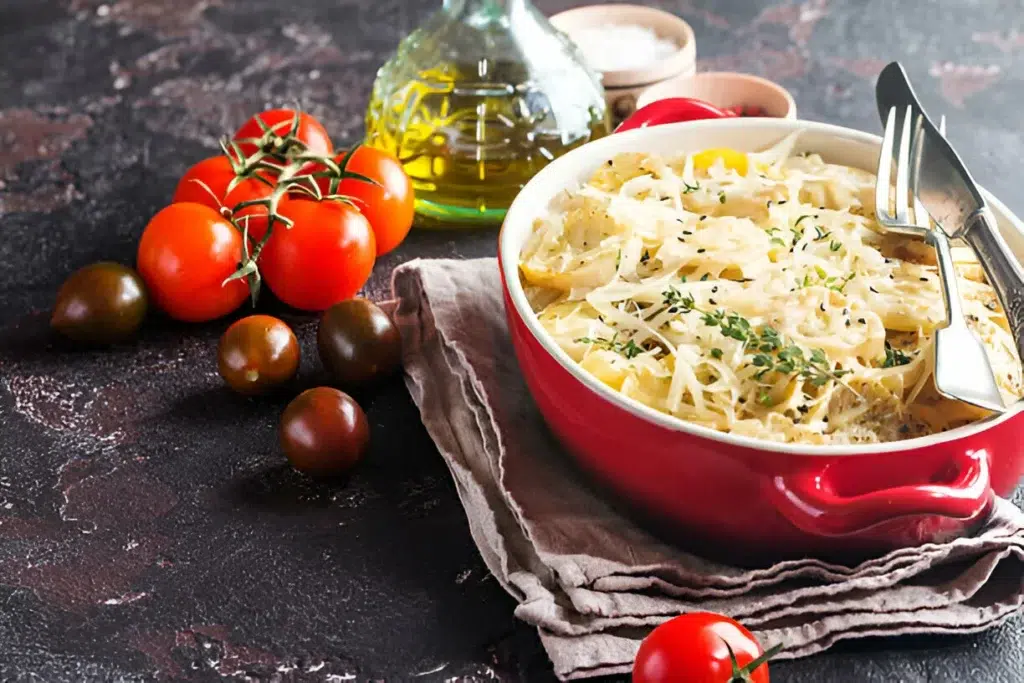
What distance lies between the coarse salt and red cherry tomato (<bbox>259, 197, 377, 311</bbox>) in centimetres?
65

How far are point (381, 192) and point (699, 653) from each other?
1046mm

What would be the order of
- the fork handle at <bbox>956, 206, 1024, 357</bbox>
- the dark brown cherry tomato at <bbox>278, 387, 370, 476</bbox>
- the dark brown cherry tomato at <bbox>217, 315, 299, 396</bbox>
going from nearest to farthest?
the fork handle at <bbox>956, 206, 1024, 357</bbox> < the dark brown cherry tomato at <bbox>278, 387, 370, 476</bbox> < the dark brown cherry tomato at <bbox>217, 315, 299, 396</bbox>

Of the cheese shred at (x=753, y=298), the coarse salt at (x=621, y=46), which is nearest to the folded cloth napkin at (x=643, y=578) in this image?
the cheese shred at (x=753, y=298)

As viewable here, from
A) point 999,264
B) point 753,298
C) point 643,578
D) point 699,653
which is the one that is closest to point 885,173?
point 999,264

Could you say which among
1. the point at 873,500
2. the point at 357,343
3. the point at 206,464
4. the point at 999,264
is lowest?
the point at 206,464

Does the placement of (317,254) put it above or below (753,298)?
below

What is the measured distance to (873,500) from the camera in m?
1.25

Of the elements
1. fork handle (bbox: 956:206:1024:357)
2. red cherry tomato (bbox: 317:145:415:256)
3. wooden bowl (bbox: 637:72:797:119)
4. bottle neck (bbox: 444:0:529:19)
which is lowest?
red cherry tomato (bbox: 317:145:415:256)

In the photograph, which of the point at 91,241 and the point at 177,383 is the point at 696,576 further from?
the point at 91,241

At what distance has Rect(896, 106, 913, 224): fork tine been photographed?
164cm

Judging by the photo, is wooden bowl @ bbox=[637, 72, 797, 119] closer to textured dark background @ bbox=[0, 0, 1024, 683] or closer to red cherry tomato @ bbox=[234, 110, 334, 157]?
textured dark background @ bbox=[0, 0, 1024, 683]

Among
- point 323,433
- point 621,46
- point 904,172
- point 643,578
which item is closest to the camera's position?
point 643,578

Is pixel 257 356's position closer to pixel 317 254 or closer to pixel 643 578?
pixel 317 254

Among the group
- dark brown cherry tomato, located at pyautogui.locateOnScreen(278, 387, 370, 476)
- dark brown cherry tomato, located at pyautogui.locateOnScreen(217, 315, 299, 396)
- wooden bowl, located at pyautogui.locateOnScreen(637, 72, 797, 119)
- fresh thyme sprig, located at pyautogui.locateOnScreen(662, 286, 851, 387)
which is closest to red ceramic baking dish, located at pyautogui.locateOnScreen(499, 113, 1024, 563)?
fresh thyme sprig, located at pyautogui.locateOnScreen(662, 286, 851, 387)
